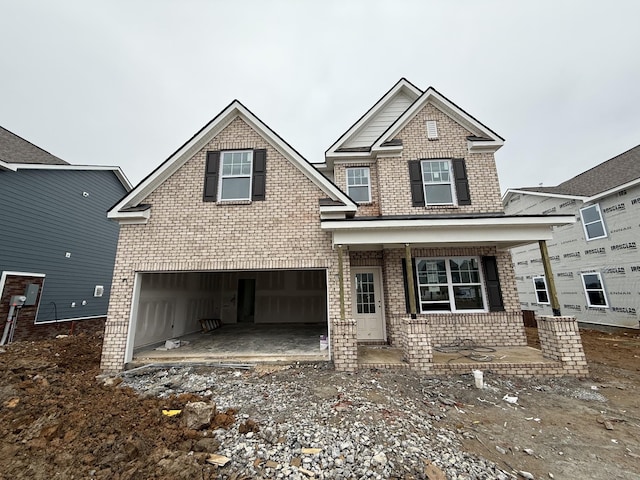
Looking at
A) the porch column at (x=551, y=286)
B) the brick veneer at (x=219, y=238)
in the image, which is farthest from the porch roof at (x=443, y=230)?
the brick veneer at (x=219, y=238)

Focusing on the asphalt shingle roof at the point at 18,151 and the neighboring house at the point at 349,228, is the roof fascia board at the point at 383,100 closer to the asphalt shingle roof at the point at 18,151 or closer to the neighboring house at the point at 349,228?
the neighboring house at the point at 349,228

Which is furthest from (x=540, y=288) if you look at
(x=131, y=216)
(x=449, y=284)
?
(x=131, y=216)

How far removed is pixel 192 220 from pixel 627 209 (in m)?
17.2

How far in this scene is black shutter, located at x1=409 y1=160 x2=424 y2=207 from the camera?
8.61 metres

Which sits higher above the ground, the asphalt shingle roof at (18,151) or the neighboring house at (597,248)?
the asphalt shingle roof at (18,151)

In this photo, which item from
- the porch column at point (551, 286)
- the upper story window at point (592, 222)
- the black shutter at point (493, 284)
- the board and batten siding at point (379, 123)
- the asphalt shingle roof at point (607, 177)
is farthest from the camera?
the upper story window at point (592, 222)

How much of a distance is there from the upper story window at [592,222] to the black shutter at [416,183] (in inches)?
408

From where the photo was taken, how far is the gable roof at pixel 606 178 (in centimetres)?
1142

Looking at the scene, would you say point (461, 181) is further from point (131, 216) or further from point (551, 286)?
point (131, 216)

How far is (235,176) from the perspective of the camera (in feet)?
25.3

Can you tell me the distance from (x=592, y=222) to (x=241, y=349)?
1667cm

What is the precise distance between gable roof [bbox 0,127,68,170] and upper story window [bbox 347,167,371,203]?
505 inches

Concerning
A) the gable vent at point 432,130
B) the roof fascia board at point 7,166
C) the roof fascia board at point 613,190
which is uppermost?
the gable vent at point 432,130

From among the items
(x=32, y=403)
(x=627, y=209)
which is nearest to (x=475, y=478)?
(x=32, y=403)
